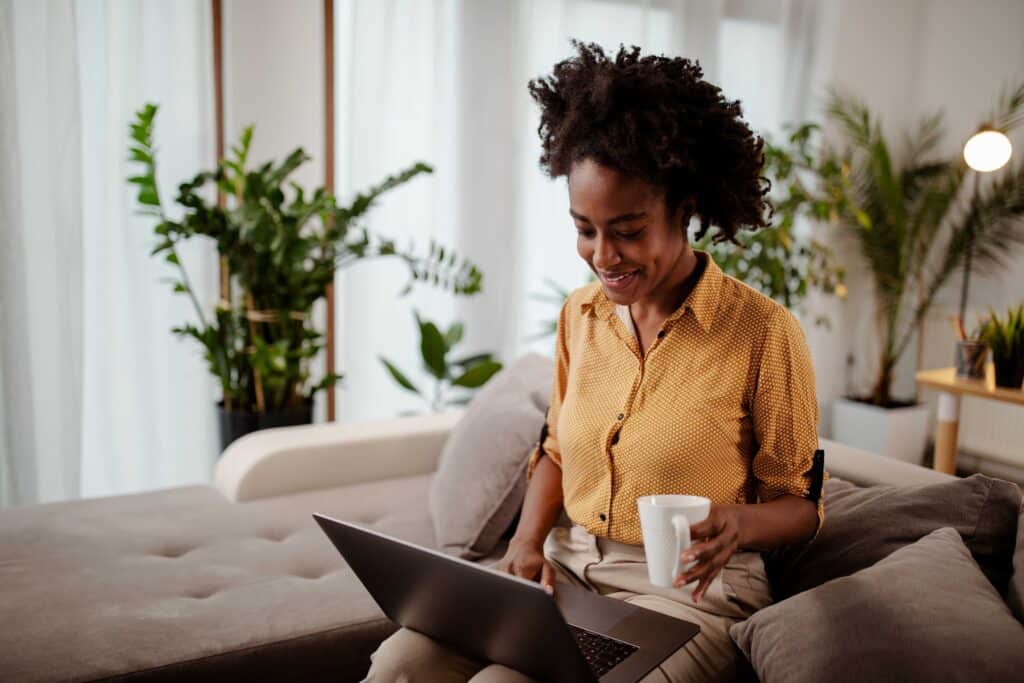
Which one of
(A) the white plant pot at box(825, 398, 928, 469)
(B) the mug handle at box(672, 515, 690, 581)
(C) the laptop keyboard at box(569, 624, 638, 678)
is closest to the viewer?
(B) the mug handle at box(672, 515, 690, 581)

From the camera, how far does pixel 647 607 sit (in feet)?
4.09

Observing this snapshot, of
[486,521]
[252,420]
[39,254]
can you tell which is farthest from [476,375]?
[39,254]

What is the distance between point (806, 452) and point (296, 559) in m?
1.10

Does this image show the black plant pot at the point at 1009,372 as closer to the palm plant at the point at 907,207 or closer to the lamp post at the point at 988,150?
the lamp post at the point at 988,150

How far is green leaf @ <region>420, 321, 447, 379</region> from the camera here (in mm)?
3010

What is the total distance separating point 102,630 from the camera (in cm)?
148

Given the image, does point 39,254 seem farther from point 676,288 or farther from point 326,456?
point 676,288

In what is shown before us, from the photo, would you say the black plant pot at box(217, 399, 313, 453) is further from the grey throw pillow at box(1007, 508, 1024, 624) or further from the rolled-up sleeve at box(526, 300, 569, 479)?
the grey throw pillow at box(1007, 508, 1024, 624)

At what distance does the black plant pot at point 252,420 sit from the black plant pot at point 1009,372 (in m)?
2.05

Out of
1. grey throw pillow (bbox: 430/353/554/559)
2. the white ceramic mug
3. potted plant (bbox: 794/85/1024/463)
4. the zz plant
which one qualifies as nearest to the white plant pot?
potted plant (bbox: 794/85/1024/463)

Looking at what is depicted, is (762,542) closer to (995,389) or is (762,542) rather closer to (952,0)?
(995,389)

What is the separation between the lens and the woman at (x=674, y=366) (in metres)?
1.21

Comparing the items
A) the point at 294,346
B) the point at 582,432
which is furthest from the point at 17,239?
the point at 582,432

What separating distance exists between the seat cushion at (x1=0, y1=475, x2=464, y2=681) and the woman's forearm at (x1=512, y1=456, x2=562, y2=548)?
36cm
